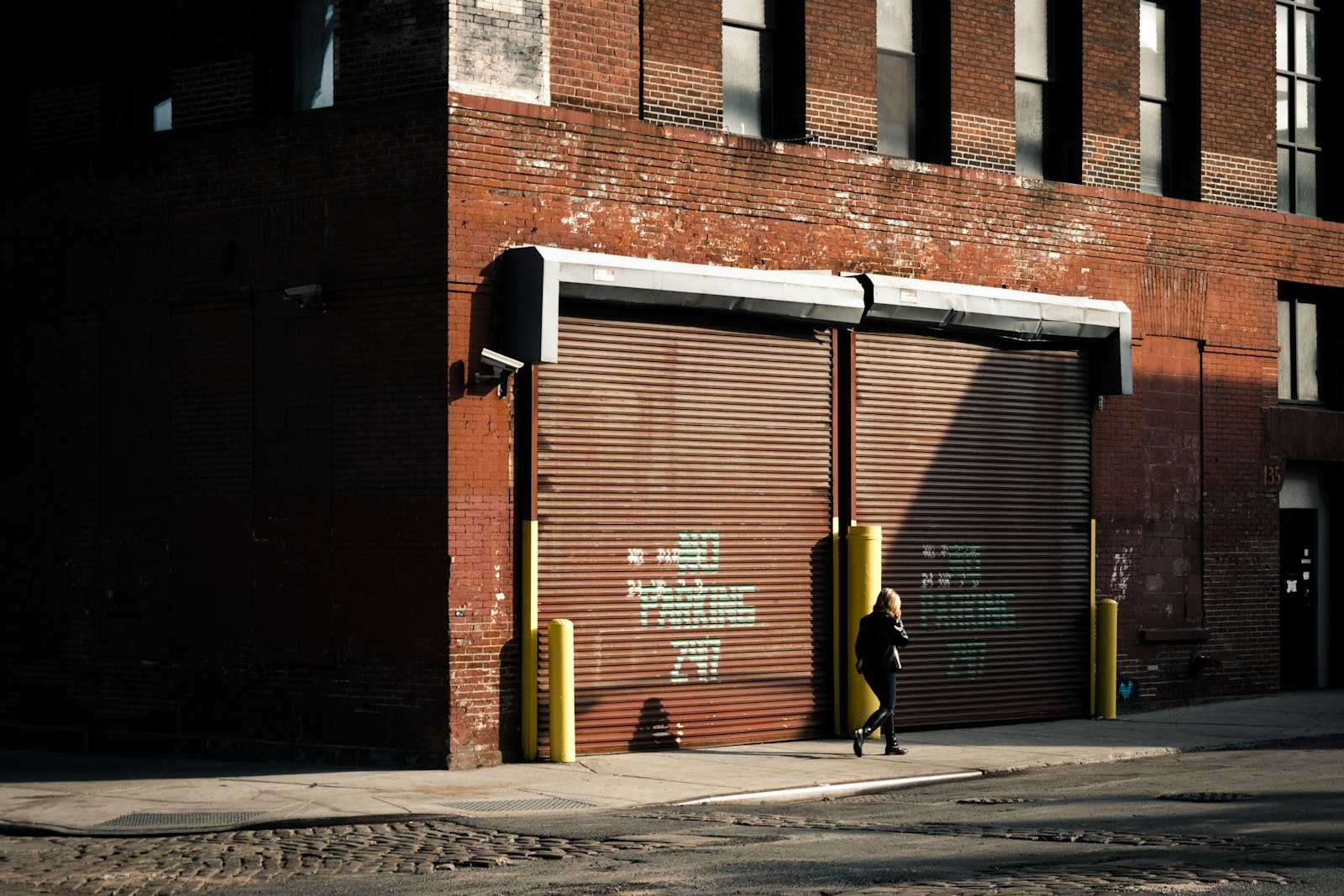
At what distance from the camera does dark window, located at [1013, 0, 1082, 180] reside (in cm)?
2073

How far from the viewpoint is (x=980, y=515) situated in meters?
19.7

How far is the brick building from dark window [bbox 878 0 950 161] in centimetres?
5

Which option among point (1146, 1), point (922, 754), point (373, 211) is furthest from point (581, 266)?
point (1146, 1)

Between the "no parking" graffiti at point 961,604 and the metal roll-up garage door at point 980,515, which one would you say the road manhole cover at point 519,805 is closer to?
the metal roll-up garage door at point 980,515

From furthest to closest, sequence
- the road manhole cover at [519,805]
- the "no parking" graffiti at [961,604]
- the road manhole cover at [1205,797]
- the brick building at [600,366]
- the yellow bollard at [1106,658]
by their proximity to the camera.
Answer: the yellow bollard at [1106,658], the "no parking" graffiti at [961,604], the brick building at [600,366], the road manhole cover at [519,805], the road manhole cover at [1205,797]

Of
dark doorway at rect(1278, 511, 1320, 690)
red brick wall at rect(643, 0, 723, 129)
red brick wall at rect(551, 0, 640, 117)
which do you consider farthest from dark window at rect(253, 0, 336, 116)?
dark doorway at rect(1278, 511, 1320, 690)

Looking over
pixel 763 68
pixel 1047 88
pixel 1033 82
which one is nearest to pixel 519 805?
pixel 763 68

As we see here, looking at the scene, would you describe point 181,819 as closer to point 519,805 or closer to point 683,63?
point 519,805

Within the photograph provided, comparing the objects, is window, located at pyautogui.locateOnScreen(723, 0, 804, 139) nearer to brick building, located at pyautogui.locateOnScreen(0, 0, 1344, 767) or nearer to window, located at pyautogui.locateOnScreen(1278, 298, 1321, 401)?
brick building, located at pyautogui.locateOnScreen(0, 0, 1344, 767)

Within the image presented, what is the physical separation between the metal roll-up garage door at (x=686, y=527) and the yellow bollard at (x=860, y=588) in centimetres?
27

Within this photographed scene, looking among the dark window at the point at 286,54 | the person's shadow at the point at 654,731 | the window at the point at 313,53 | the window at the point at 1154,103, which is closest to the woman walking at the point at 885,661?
the person's shadow at the point at 654,731

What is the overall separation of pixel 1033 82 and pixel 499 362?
8284 millimetres

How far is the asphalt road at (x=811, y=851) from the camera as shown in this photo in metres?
9.74

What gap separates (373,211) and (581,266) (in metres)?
1.94
